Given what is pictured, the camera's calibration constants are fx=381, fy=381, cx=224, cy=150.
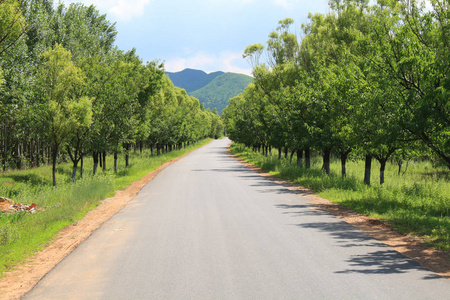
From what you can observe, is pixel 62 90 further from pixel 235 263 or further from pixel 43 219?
pixel 235 263

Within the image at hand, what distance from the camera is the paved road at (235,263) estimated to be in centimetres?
527

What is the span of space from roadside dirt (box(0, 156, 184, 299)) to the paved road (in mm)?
246

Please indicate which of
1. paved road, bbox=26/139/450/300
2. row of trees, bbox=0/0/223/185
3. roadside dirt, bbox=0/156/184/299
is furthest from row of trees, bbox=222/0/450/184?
row of trees, bbox=0/0/223/185

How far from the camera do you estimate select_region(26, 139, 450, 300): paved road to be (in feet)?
17.3

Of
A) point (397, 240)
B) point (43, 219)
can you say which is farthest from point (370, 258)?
point (43, 219)

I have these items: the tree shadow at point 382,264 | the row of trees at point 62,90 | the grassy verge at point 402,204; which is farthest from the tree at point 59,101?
the tree shadow at point 382,264

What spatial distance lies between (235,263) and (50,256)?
3.83 m

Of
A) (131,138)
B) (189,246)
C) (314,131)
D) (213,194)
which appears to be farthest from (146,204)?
(131,138)

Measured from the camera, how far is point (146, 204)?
1381cm

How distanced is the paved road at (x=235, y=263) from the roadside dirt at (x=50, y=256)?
9.7 inches

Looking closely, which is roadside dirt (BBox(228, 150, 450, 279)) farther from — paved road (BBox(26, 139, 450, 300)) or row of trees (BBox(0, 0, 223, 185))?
row of trees (BBox(0, 0, 223, 185))

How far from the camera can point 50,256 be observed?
764 cm

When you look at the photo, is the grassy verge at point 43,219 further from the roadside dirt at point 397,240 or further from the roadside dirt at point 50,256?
the roadside dirt at point 397,240

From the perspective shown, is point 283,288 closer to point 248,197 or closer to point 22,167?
point 248,197
